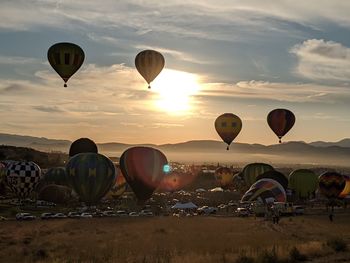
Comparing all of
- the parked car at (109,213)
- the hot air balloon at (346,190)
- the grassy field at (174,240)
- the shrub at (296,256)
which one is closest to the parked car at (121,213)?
the parked car at (109,213)

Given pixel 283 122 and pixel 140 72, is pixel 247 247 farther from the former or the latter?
pixel 283 122

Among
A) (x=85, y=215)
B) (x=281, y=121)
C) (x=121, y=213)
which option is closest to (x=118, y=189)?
(x=121, y=213)

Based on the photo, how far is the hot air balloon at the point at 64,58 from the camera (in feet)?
164

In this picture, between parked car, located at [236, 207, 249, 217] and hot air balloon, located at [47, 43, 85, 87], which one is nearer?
parked car, located at [236, 207, 249, 217]

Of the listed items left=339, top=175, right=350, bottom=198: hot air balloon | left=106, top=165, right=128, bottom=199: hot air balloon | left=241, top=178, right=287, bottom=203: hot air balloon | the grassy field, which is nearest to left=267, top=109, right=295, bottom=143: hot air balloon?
left=339, top=175, right=350, bottom=198: hot air balloon

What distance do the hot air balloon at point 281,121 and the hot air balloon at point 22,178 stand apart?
27136 mm

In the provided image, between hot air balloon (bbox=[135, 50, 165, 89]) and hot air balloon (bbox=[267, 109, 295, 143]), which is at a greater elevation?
hot air balloon (bbox=[135, 50, 165, 89])

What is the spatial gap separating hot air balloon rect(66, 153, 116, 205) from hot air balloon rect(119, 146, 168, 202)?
1685 millimetres

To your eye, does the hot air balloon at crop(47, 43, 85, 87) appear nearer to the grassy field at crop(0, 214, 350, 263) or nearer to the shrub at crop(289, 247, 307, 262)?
the grassy field at crop(0, 214, 350, 263)

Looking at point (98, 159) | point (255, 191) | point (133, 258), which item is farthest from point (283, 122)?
point (133, 258)

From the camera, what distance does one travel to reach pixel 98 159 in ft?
158

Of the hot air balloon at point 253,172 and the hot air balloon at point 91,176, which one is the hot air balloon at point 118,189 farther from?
the hot air balloon at point 253,172

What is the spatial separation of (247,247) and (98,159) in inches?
996

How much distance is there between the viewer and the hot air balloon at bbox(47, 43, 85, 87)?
50062 millimetres
